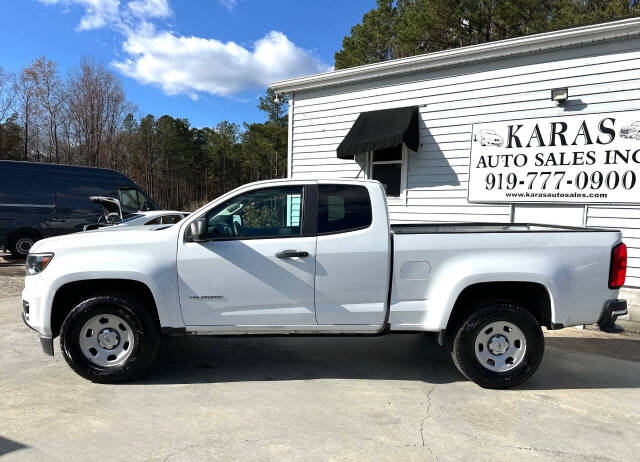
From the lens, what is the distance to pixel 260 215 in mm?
4195

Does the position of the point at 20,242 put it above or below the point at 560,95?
below

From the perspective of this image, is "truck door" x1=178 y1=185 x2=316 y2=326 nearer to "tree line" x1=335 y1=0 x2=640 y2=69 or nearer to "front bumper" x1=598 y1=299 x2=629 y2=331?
"front bumper" x1=598 y1=299 x2=629 y2=331

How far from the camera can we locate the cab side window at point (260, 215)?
4051 mm

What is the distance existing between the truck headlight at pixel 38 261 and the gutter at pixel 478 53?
7001 millimetres

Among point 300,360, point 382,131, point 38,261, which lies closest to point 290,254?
point 300,360

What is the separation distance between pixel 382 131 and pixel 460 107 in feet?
4.88

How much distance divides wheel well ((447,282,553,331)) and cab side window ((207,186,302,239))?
1.65 metres

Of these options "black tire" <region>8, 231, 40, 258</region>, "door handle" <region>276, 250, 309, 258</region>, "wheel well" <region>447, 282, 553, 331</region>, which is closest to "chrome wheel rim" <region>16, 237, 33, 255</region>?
"black tire" <region>8, 231, 40, 258</region>

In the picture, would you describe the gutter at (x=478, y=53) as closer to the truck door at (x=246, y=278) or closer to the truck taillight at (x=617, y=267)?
the truck taillight at (x=617, y=267)

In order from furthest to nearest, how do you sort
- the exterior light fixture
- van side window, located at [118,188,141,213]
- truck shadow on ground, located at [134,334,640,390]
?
van side window, located at [118,188,141,213] → the exterior light fixture → truck shadow on ground, located at [134,334,640,390]

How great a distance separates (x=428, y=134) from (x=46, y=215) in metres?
9.49

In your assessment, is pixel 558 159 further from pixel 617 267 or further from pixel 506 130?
pixel 617 267

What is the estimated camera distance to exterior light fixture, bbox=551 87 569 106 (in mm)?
7039

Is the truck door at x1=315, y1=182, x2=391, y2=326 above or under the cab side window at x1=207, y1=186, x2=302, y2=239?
under
